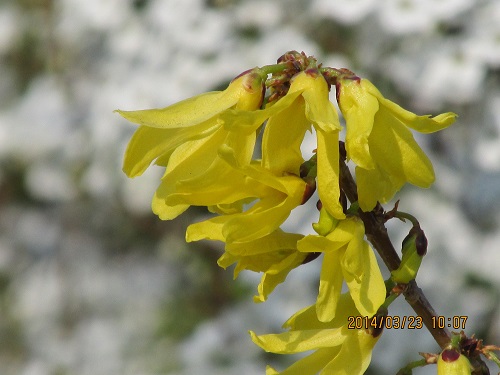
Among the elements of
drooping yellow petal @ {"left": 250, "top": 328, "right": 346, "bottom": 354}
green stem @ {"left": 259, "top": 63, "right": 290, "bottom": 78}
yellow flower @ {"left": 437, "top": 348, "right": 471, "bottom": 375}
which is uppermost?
green stem @ {"left": 259, "top": 63, "right": 290, "bottom": 78}

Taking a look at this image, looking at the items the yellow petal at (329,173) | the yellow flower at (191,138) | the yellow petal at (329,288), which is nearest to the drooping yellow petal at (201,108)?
the yellow flower at (191,138)

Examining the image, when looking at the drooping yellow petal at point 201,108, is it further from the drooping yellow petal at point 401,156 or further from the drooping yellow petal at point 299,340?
the drooping yellow petal at point 299,340

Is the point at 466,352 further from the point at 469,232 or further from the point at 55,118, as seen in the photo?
the point at 55,118

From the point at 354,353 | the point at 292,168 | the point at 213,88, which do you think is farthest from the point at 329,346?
the point at 213,88

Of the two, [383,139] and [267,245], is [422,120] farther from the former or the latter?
[267,245]

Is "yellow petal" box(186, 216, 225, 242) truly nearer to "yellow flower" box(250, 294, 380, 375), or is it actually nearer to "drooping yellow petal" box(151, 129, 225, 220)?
"drooping yellow petal" box(151, 129, 225, 220)

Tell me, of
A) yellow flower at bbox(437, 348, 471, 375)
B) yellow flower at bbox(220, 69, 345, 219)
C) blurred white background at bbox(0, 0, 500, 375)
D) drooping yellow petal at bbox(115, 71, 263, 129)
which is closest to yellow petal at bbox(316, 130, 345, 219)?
yellow flower at bbox(220, 69, 345, 219)
